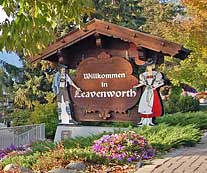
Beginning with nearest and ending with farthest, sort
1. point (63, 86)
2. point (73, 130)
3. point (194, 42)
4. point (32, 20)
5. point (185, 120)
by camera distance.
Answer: point (32, 20), point (73, 130), point (63, 86), point (185, 120), point (194, 42)

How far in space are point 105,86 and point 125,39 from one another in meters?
1.58

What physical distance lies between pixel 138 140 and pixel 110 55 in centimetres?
516

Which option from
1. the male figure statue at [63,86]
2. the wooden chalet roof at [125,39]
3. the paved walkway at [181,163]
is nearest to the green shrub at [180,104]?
the male figure statue at [63,86]

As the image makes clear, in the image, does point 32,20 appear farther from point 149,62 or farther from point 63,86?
point 63,86

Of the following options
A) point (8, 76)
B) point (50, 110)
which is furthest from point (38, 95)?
point (50, 110)

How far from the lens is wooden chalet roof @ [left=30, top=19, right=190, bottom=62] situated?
1335cm

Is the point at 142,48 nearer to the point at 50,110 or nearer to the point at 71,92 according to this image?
the point at 71,92

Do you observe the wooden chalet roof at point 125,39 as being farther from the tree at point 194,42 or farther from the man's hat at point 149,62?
the tree at point 194,42

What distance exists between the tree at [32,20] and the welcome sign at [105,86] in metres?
9.64

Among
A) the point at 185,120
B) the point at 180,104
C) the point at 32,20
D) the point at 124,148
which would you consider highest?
the point at 32,20

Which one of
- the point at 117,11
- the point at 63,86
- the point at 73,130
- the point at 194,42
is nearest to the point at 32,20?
the point at 73,130

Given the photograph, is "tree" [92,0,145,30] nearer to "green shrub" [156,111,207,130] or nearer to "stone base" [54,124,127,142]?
"green shrub" [156,111,207,130]

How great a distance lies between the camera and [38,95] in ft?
90.6

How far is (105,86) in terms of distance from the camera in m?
14.3
